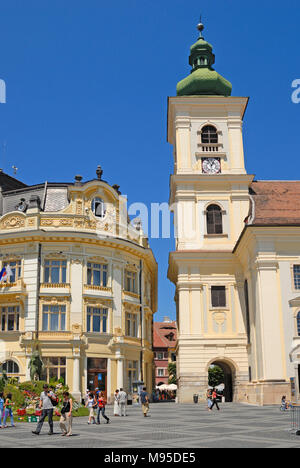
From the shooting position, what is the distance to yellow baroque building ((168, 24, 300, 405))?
108ft

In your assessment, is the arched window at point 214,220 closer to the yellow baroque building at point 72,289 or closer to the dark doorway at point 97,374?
the yellow baroque building at point 72,289

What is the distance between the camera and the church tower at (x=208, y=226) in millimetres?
39344

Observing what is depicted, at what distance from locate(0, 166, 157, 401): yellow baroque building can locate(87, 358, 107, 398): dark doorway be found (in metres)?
0.08

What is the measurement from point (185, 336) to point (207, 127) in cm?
1765

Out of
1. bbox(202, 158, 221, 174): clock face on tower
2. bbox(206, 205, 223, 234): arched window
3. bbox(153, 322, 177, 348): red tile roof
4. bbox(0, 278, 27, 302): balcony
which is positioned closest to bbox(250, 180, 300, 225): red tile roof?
bbox(206, 205, 223, 234): arched window

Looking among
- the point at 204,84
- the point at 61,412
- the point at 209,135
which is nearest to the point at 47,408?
the point at 61,412

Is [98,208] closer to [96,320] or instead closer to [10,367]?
[96,320]

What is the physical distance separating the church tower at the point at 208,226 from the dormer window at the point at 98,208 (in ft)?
19.5

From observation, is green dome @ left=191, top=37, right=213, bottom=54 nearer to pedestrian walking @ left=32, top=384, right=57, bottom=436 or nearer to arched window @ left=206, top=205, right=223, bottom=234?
arched window @ left=206, top=205, right=223, bottom=234

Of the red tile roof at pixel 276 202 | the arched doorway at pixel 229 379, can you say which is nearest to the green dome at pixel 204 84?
the red tile roof at pixel 276 202

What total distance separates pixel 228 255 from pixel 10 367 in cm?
1872

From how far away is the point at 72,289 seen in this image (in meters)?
42.6
